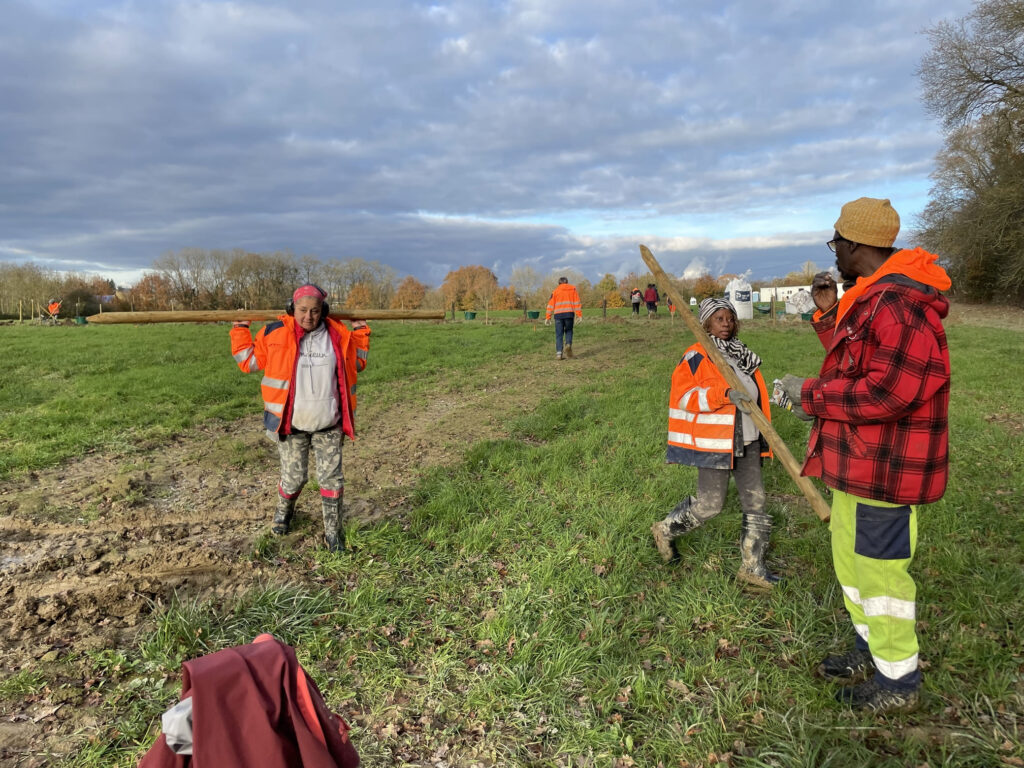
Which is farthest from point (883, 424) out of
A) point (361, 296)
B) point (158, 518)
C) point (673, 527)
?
point (361, 296)

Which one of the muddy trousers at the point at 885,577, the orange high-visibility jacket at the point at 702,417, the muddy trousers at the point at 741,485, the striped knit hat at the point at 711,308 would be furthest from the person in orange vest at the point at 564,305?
the muddy trousers at the point at 885,577

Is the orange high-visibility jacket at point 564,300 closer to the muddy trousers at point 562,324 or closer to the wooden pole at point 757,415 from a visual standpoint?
the muddy trousers at point 562,324

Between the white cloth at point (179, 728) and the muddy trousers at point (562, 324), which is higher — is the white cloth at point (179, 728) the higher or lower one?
the lower one

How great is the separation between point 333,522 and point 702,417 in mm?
3121

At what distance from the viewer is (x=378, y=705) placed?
10.6 feet

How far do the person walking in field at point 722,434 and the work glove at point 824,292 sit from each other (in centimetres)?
57

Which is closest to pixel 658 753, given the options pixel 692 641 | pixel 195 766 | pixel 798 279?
pixel 692 641

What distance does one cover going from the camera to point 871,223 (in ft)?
9.27

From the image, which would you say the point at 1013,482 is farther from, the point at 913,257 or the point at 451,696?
the point at 451,696

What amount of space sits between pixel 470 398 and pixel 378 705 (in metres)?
8.06

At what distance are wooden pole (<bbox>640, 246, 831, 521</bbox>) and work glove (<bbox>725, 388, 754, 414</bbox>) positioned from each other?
31 mm

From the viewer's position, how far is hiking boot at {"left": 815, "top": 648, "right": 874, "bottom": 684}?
3.22 m

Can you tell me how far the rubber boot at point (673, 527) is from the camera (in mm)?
4309

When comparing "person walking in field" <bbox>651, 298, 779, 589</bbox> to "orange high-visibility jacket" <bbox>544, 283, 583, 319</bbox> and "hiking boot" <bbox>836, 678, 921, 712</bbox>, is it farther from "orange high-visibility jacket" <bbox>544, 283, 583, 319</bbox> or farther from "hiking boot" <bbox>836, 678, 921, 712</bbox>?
"orange high-visibility jacket" <bbox>544, 283, 583, 319</bbox>
